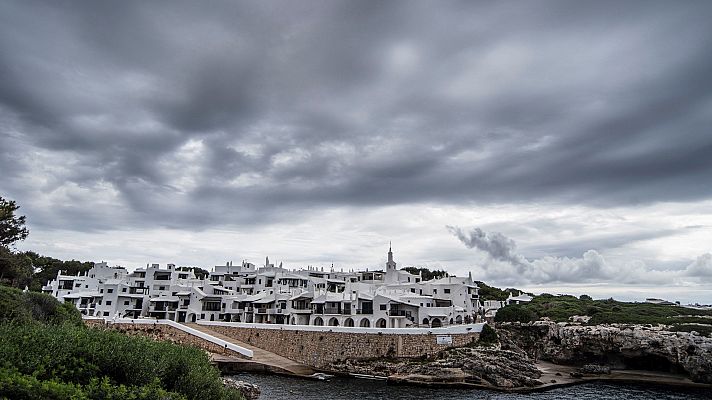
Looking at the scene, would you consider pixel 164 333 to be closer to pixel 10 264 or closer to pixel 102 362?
→ pixel 10 264

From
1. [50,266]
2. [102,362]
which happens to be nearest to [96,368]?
[102,362]

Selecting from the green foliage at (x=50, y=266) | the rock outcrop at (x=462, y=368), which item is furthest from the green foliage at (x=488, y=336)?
the green foliage at (x=50, y=266)

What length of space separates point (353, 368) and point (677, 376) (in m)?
36.8

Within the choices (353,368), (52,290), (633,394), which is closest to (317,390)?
(353,368)

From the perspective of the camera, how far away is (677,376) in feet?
166

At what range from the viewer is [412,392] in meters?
42.2

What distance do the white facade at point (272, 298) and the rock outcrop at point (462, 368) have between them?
9.27m

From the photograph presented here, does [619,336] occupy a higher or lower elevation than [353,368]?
higher

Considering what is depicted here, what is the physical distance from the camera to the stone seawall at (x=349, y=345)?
52.7m

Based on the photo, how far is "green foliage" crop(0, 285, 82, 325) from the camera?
25009 millimetres

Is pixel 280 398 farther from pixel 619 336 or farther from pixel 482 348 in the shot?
pixel 619 336

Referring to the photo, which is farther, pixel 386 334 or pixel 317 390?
pixel 386 334

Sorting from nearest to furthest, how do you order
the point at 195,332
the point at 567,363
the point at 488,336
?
1. the point at 488,336
2. the point at 567,363
3. the point at 195,332

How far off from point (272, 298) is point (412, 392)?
33.5 meters
